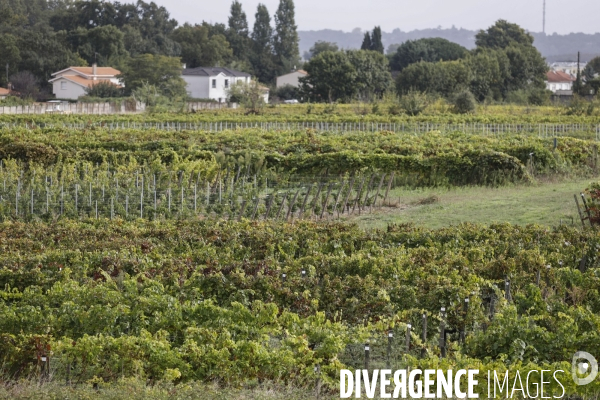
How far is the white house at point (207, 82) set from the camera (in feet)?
290

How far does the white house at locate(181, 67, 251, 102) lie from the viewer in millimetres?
88250

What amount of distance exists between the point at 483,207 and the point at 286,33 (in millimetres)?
105984

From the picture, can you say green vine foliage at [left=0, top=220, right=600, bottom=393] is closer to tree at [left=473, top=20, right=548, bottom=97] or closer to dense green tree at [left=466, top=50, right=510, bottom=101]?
dense green tree at [left=466, top=50, right=510, bottom=101]

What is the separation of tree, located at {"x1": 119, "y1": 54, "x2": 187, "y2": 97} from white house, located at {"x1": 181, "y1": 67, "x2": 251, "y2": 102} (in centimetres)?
682

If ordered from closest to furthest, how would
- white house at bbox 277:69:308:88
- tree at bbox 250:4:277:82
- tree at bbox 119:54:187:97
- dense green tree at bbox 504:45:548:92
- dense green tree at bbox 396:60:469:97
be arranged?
dense green tree at bbox 396:60:469:97 < tree at bbox 119:54:187:97 < dense green tree at bbox 504:45:548:92 < white house at bbox 277:69:308:88 < tree at bbox 250:4:277:82

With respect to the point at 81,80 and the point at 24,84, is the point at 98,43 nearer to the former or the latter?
the point at 81,80

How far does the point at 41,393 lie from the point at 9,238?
25.7 feet

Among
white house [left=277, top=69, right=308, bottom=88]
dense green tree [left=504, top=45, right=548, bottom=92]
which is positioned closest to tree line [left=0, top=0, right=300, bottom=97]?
white house [left=277, top=69, right=308, bottom=88]

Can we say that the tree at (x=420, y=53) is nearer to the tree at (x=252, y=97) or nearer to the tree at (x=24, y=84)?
the tree at (x=24, y=84)

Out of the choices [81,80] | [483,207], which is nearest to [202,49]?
[81,80]

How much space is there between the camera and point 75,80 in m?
82.4

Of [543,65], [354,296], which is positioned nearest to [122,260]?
[354,296]

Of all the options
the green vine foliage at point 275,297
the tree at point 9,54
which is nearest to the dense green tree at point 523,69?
the tree at point 9,54

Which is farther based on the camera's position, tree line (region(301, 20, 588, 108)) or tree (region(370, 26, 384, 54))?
tree (region(370, 26, 384, 54))
